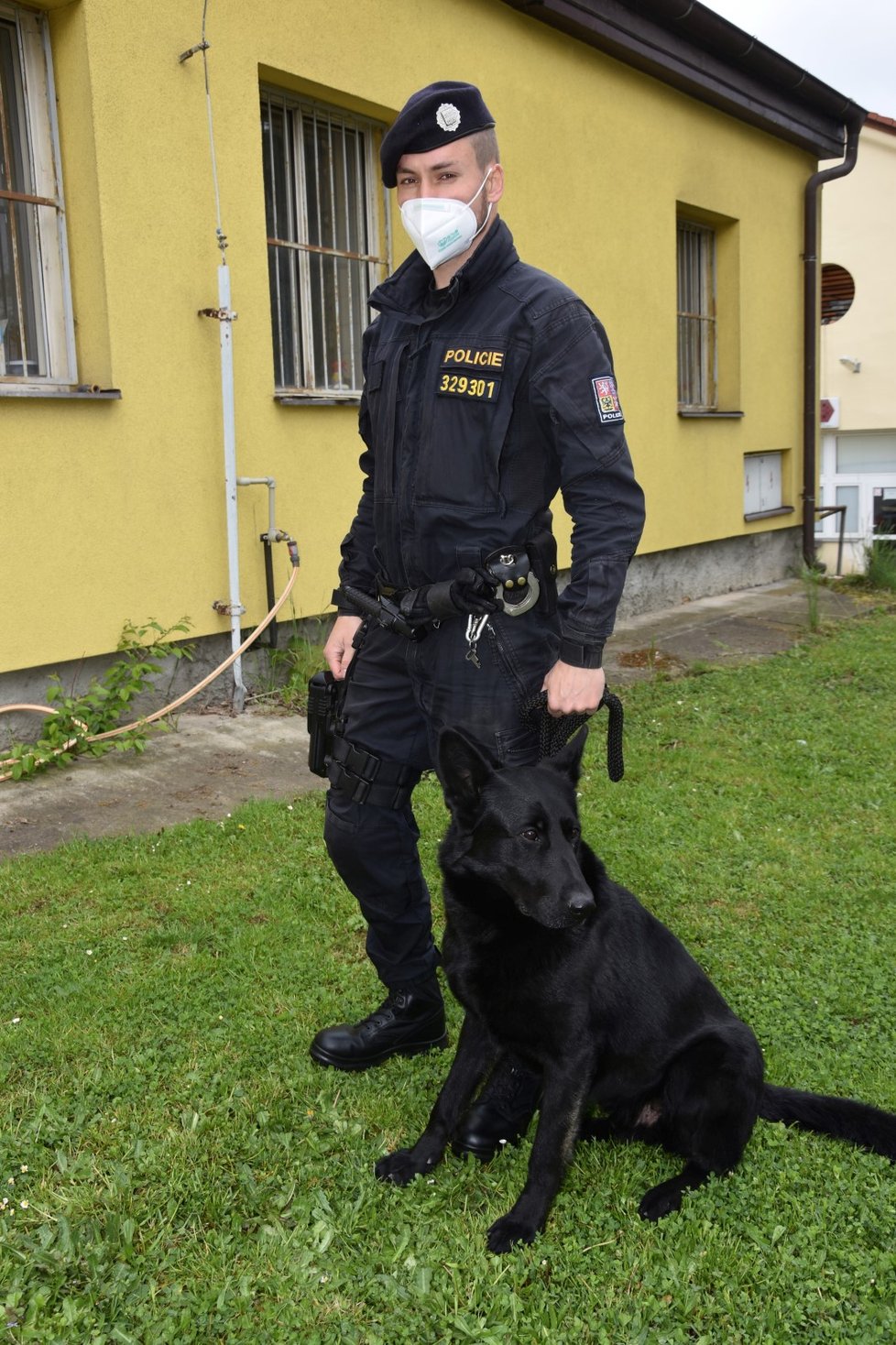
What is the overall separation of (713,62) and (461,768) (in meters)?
9.78

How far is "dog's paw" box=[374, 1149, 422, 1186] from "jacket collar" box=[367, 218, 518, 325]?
1.95m

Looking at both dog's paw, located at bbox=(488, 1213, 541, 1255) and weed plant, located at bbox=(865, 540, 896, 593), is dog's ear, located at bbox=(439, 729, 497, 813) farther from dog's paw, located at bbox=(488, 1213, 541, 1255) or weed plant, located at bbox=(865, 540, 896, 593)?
weed plant, located at bbox=(865, 540, 896, 593)

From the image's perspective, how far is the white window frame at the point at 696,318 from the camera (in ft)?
36.4

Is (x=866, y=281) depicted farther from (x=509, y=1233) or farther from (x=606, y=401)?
(x=509, y=1233)

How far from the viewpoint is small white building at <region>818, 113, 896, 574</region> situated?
21266 mm

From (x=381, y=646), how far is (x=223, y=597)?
3.59 meters

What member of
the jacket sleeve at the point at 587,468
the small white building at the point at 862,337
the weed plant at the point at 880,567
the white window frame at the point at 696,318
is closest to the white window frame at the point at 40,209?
the jacket sleeve at the point at 587,468

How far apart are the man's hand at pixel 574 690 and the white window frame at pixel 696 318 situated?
29.9 feet

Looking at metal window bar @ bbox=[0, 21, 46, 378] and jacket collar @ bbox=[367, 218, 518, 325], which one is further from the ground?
metal window bar @ bbox=[0, 21, 46, 378]

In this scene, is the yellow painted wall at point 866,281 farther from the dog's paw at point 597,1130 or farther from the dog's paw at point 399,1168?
the dog's paw at point 399,1168

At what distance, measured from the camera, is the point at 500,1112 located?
271 cm

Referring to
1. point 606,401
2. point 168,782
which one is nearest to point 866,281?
point 168,782

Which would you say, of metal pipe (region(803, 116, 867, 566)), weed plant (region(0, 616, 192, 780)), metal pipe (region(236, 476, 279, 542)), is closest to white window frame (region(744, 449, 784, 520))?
metal pipe (region(803, 116, 867, 566))

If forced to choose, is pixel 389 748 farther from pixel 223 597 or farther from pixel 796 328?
pixel 796 328
